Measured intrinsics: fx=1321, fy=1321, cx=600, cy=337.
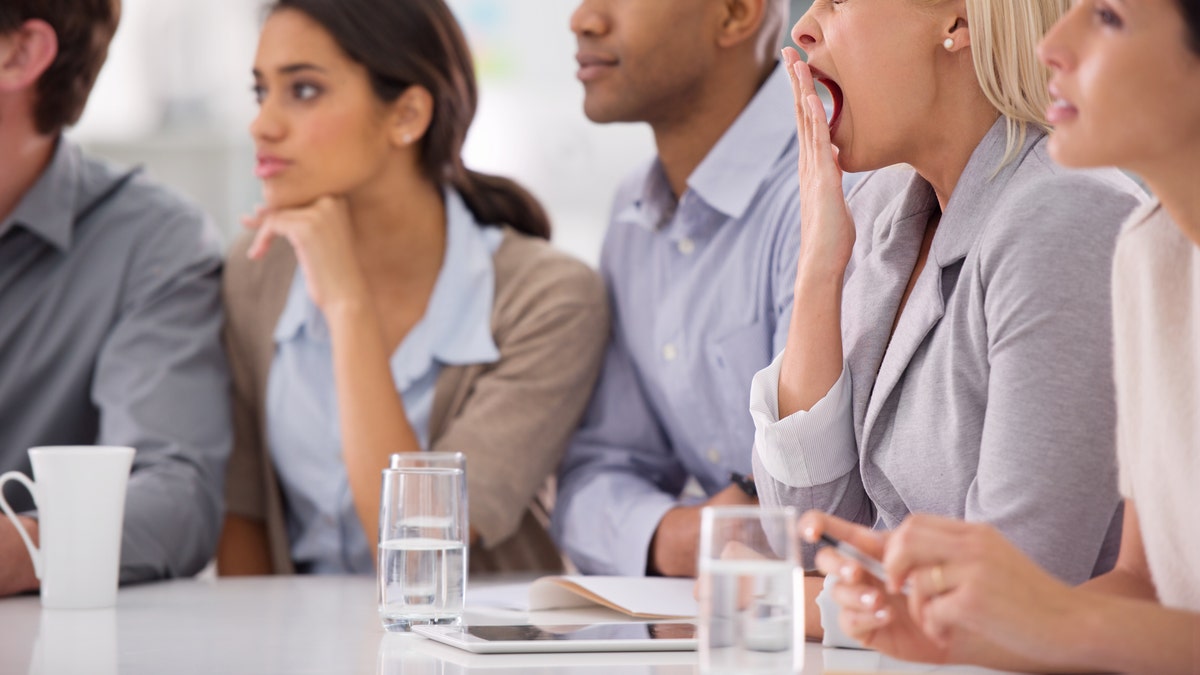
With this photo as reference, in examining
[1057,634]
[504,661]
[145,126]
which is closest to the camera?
[1057,634]

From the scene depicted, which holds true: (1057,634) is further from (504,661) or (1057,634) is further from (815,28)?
(815,28)

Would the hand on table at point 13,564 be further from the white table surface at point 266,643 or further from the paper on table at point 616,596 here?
the paper on table at point 616,596

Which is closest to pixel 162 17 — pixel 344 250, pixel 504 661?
pixel 344 250

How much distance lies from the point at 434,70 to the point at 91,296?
0.65 meters

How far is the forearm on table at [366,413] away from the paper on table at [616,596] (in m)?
0.60

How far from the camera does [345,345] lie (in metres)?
1.96

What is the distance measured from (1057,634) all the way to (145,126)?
359cm

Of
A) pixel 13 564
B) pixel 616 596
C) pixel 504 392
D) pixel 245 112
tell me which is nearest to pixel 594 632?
pixel 616 596

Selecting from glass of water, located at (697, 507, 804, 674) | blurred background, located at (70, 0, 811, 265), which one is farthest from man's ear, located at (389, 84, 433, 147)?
blurred background, located at (70, 0, 811, 265)

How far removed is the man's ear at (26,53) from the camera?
206cm

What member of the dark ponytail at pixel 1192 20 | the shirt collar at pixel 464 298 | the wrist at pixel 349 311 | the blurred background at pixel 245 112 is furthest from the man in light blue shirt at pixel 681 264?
the blurred background at pixel 245 112

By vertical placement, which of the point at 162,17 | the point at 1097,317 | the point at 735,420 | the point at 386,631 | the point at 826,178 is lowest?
the point at 386,631

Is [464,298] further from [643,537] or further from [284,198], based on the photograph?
[643,537]

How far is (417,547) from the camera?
3.92 ft
